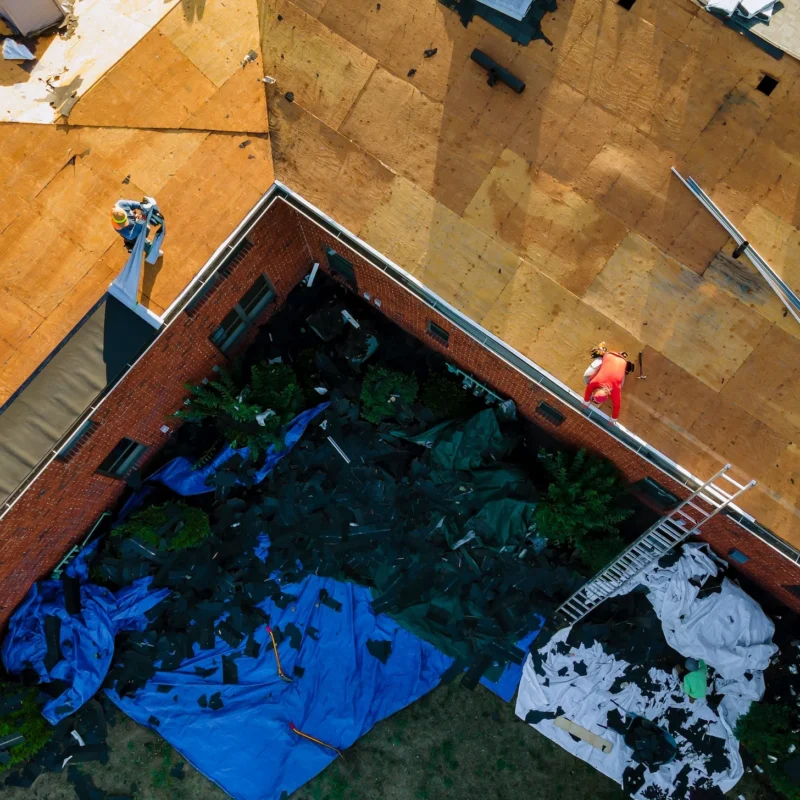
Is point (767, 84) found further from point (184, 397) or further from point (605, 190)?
point (184, 397)

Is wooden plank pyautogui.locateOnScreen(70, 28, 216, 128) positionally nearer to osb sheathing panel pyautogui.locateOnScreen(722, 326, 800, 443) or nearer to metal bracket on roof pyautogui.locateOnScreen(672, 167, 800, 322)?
metal bracket on roof pyautogui.locateOnScreen(672, 167, 800, 322)

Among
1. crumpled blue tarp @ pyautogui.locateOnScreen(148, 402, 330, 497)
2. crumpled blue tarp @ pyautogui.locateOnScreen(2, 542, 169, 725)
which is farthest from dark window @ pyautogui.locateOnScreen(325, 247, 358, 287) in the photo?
crumpled blue tarp @ pyautogui.locateOnScreen(2, 542, 169, 725)

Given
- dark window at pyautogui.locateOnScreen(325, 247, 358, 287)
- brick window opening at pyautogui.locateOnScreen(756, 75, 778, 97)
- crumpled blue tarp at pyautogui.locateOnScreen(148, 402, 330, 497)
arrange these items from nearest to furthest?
brick window opening at pyautogui.locateOnScreen(756, 75, 778, 97)
dark window at pyautogui.locateOnScreen(325, 247, 358, 287)
crumpled blue tarp at pyautogui.locateOnScreen(148, 402, 330, 497)

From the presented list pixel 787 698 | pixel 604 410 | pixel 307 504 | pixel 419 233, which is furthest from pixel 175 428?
pixel 787 698

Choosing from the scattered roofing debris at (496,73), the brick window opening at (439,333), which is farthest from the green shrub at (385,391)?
the scattered roofing debris at (496,73)

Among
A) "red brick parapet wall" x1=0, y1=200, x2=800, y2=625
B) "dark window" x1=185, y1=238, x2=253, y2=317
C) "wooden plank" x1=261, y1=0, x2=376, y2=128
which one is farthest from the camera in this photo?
"red brick parapet wall" x1=0, y1=200, x2=800, y2=625

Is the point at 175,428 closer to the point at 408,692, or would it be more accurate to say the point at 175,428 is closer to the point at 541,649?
the point at 408,692

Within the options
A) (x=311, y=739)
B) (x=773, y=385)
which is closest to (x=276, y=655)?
(x=311, y=739)
